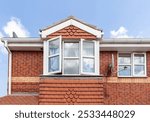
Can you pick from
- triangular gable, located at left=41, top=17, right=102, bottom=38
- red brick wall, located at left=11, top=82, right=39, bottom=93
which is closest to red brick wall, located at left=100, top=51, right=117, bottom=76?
triangular gable, located at left=41, top=17, right=102, bottom=38

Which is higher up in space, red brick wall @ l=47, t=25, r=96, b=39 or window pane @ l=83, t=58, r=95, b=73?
red brick wall @ l=47, t=25, r=96, b=39

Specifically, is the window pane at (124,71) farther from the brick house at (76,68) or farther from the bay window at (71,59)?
the bay window at (71,59)

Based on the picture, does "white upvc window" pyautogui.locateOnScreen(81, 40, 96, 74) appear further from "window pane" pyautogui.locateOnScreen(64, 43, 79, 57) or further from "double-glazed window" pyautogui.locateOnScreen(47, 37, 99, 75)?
"window pane" pyautogui.locateOnScreen(64, 43, 79, 57)

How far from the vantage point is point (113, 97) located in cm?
2316

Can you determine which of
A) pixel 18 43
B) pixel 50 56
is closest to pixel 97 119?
pixel 50 56

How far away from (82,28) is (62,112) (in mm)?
7230

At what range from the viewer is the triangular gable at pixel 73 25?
22219 millimetres

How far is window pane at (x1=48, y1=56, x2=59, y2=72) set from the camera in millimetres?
21769

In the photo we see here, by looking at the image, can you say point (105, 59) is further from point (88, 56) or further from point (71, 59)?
point (71, 59)

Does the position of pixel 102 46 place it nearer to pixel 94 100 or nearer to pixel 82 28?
pixel 82 28

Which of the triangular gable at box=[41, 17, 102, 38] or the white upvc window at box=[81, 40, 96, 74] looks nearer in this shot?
the white upvc window at box=[81, 40, 96, 74]

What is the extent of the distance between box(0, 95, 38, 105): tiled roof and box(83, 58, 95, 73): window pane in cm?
289

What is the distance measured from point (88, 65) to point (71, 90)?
1.54 m

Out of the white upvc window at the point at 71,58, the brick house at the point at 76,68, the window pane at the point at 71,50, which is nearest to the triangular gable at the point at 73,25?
the brick house at the point at 76,68
